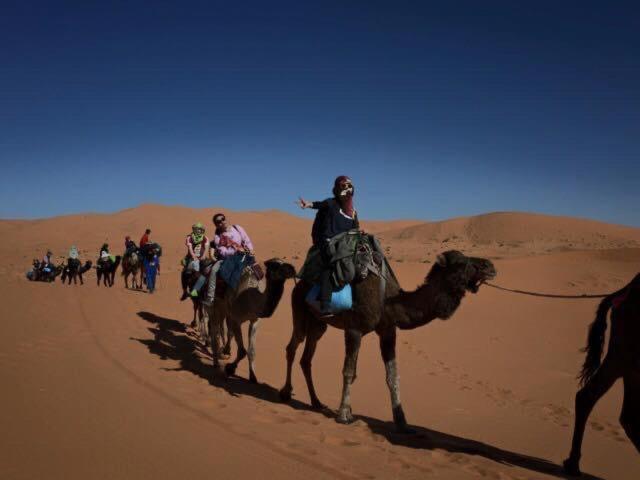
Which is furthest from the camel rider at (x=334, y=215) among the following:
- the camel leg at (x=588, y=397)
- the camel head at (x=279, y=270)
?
the camel leg at (x=588, y=397)

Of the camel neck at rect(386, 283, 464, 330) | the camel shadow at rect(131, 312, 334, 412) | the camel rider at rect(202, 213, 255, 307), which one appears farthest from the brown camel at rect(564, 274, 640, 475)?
the camel rider at rect(202, 213, 255, 307)

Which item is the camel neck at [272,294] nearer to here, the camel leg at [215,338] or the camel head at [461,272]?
the camel leg at [215,338]

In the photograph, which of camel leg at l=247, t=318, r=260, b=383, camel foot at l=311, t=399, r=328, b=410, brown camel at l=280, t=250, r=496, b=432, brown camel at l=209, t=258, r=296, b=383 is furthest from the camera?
camel leg at l=247, t=318, r=260, b=383

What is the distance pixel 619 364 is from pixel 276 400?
4656 millimetres

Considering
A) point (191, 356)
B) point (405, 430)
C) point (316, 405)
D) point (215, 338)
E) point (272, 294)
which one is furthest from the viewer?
point (191, 356)

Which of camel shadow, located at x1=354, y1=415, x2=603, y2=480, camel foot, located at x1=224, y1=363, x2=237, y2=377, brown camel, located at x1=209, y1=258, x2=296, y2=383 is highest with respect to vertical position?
brown camel, located at x1=209, y1=258, x2=296, y2=383

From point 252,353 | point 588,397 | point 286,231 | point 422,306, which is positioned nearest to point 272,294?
point 252,353

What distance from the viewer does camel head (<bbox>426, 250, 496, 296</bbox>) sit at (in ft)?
17.8

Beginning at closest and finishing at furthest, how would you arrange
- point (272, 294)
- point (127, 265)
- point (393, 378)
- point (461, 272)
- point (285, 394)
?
point (461, 272), point (393, 378), point (285, 394), point (272, 294), point (127, 265)

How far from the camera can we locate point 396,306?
6.03 m

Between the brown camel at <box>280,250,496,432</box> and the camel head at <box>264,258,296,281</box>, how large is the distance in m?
0.89

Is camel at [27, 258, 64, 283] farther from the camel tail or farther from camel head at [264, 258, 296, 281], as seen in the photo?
the camel tail

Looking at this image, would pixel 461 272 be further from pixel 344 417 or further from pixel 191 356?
pixel 191 356

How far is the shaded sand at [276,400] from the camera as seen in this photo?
418 centimetres
